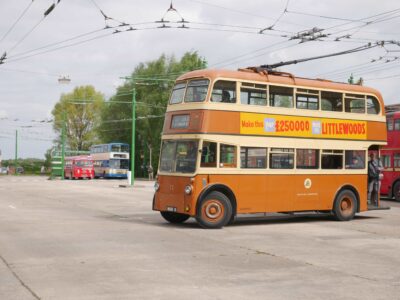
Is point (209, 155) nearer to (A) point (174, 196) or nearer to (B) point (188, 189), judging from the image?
(B) point (188, 189)

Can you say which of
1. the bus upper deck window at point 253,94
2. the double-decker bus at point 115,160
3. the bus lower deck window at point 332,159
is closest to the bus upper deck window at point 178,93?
the bus upper deck window at point 253,94

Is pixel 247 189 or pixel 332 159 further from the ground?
pixel 332 159

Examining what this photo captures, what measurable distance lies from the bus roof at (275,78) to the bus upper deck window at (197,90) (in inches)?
5.9

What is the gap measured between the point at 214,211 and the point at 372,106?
6539 millimetres

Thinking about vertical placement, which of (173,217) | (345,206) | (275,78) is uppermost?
(275,78)

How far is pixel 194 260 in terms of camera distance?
32.2 ft

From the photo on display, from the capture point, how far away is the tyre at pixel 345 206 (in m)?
17.4

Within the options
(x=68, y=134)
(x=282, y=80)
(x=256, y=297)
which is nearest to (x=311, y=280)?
(x=256, y=297)

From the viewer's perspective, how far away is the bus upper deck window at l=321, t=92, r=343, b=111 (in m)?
17.2

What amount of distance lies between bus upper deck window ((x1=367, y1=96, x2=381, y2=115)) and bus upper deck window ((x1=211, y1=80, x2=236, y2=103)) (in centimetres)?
501

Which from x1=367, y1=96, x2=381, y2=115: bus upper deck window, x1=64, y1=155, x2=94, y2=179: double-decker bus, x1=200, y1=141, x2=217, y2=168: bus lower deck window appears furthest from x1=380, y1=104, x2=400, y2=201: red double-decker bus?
x1=64, y1=155, x2=94, y2=179: double-decker bus

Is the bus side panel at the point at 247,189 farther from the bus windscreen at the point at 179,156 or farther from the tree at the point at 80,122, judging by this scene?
the tree at the point at 80,122

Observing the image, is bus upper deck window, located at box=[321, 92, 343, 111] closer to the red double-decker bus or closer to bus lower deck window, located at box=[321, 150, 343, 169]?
bus lower deck window, located at box=[321, 150, 343, 169]

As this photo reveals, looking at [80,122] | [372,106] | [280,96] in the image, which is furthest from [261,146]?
[80,122]
